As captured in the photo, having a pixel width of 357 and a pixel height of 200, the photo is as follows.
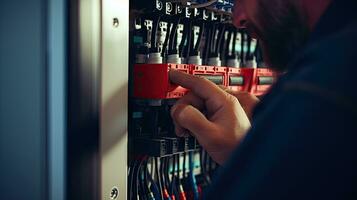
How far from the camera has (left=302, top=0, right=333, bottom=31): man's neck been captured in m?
0.58

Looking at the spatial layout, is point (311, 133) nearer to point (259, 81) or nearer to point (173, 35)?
point (173, 35)

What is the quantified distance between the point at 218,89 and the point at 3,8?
18.8 inches

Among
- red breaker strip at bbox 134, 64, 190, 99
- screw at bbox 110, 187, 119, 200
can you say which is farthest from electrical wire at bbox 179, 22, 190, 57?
screw at bbox 110, 187, 119, 200

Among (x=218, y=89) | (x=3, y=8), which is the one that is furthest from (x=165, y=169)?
A: (x=3, y=8)

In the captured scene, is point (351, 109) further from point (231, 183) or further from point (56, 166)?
point (56, 166)

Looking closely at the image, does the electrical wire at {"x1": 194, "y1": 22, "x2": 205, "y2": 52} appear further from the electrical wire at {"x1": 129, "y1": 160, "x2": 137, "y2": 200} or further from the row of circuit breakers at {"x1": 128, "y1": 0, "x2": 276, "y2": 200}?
the electrical wire at {"x1": 129, "y1": 160, "x2": 137, "y2": 200}

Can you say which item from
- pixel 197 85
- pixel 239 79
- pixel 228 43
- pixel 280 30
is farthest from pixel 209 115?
pixel 228 43

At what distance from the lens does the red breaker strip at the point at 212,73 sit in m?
0.97

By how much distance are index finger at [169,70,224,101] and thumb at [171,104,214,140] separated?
47 mm

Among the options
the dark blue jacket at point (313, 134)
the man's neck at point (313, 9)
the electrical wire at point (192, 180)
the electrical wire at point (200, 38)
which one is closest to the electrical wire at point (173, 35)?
the electrical wire at point (200, 38)

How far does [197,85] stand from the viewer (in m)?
0.91

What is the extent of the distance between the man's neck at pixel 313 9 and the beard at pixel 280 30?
11 mm

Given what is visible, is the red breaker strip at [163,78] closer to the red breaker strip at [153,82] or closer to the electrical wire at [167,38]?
the red breaker strip at [153,82]

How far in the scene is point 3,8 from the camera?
2.56ft
